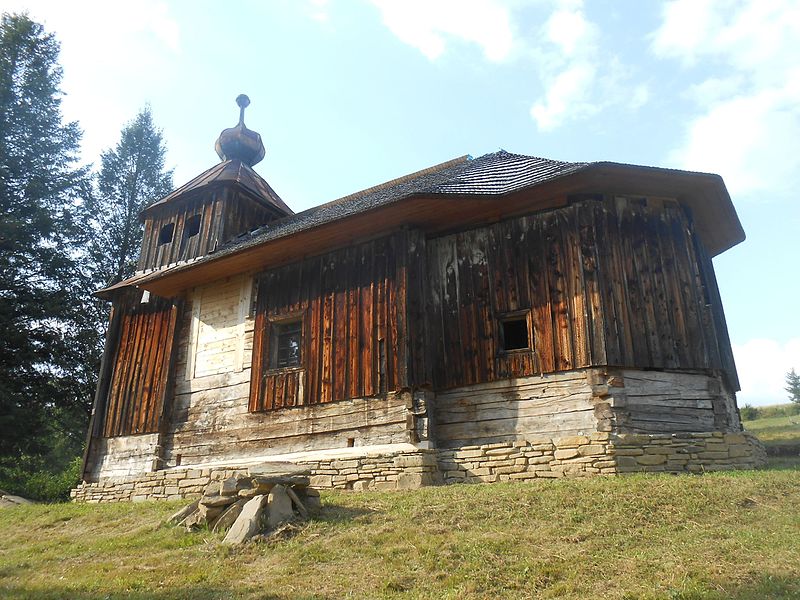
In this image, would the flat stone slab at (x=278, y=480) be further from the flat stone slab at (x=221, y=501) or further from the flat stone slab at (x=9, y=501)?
the flat stone slab at (x=9, y=501)

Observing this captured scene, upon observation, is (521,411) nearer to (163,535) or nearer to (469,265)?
(469,265)

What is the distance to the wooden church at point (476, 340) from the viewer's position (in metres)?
9.91

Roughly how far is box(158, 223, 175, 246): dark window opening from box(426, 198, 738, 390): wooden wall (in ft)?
34.1

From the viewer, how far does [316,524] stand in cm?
734

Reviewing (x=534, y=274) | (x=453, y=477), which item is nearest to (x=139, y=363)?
(x=453, y=477)

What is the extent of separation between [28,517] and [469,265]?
9.93 metres

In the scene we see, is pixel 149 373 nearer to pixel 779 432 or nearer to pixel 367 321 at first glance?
pixel 367 321

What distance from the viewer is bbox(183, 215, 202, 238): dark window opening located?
18.0 m

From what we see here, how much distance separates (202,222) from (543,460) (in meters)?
12.6

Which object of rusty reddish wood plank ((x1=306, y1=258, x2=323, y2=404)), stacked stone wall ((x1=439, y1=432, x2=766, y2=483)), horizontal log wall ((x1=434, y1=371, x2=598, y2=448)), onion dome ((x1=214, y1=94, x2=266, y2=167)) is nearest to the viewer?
stacked stone wall ((x1=439, y1=432, x2=766, y2=483))

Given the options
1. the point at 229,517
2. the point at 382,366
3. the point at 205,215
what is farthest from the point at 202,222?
the point at 229,517

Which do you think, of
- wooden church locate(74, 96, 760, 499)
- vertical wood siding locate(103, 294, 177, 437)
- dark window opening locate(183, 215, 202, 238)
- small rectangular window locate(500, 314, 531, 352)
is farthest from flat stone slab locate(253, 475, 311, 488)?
dark window opening locate(183, 215, 202, 238)

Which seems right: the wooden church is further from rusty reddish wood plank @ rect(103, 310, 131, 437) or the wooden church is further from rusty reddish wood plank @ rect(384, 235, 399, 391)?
rusty reddish wood plank @ rect(103, 310, 131, 437)

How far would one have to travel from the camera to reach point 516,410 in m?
Result: 10.3
